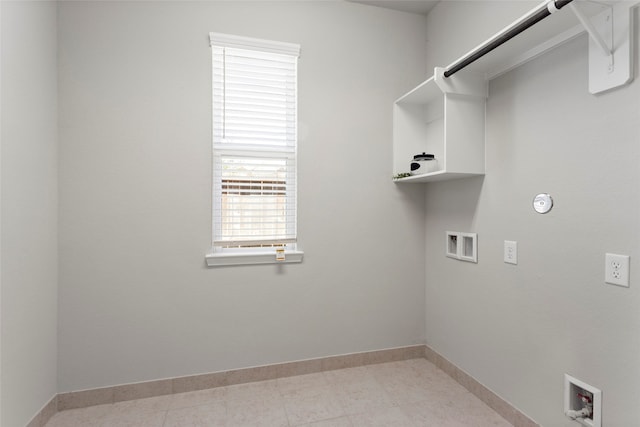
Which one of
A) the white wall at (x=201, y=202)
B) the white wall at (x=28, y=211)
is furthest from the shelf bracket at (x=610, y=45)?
the white wall at (x=28, y=211)

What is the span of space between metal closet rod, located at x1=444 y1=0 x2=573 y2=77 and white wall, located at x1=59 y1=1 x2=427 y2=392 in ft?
2.53

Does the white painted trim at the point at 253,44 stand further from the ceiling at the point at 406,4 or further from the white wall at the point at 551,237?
the white wall at the point at 551,237

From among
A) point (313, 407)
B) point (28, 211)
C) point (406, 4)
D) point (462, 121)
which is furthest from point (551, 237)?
point (28, 211)

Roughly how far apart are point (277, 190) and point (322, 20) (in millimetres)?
1280

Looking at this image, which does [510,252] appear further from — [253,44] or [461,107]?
[253,44]

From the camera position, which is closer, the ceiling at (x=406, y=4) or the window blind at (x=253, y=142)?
the window blind at (x=253, y=142)

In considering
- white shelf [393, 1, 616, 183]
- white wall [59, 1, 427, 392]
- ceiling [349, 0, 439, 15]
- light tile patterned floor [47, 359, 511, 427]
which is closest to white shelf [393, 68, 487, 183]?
white shelf [393, 1, 616, 183]

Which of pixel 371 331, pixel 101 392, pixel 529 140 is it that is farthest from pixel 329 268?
pixel 101 392

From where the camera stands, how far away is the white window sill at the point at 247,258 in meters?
2.15

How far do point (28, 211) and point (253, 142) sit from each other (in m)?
1.28

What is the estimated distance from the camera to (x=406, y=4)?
2.46 meters

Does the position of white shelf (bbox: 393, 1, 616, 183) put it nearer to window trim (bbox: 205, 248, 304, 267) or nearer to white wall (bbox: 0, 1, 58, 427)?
window trim (bbox: 205, 248, 304, 267)

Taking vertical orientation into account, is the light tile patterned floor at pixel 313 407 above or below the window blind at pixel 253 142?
below

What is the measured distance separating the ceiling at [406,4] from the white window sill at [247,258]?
194 centimetres
